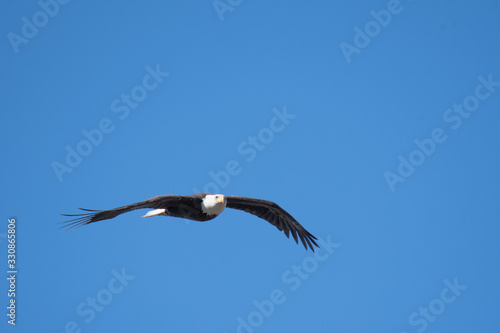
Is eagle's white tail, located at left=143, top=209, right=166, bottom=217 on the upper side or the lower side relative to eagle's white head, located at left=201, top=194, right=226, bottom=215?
upper

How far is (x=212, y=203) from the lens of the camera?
21.7 meters

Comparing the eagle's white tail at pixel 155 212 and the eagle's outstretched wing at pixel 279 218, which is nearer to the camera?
the eagle's white tail at pixel 155 212

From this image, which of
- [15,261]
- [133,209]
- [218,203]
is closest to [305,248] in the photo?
[218,203]

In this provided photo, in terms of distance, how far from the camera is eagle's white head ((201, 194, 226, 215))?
71.4ft

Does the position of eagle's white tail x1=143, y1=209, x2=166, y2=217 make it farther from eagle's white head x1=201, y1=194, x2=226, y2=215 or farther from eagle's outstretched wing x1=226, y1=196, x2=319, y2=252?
eagle's outstretched wing x1=226, y1=196, x2=319, y2=252

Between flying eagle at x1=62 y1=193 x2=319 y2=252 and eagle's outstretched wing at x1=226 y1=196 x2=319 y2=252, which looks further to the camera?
eagle's outstretched wing at x1=226 y1=196 x2=319 y2=252

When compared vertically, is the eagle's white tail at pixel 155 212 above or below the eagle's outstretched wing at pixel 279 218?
above

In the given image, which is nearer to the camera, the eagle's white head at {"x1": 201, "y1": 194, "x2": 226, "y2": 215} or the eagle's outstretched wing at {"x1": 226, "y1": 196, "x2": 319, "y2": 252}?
the eagle's white head at {"x1": 201, "y1": 194, "x2": 226, "y2": 215}

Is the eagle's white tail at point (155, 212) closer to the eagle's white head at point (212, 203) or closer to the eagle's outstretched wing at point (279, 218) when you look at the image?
the eagle's white head at point (212, 203)

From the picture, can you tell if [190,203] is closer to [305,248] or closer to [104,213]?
[104,213]

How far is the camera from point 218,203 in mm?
21812

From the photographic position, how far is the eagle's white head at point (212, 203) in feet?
71.4

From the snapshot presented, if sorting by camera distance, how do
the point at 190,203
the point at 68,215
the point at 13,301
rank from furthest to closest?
the point at 13,301 → the point at 190,203 → the point at 68,215

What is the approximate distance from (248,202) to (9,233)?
233 inches
